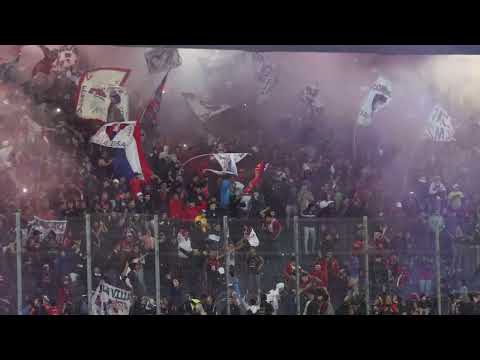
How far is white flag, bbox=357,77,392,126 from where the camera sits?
9.29 meters

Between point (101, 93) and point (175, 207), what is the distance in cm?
152

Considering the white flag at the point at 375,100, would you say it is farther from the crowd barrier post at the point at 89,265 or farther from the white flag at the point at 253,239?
the crowd barrier post at the point at 89,265

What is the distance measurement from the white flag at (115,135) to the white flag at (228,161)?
1.00 meters

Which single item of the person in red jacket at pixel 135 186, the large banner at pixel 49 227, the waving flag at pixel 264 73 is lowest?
the large banner at pixel 49 227

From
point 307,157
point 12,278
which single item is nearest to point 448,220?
point 307,157

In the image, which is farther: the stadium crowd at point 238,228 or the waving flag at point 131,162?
the waving flag at point 131,162

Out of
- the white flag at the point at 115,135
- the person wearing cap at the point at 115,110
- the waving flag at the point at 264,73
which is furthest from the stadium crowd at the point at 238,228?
the waving flag at the point at 264,73

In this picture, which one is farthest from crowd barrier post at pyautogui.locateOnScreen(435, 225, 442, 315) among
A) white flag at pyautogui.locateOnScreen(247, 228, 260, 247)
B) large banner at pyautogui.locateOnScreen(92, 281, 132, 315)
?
large banner at pyautogui.locateOnScreen(92, 281, 132, 315)

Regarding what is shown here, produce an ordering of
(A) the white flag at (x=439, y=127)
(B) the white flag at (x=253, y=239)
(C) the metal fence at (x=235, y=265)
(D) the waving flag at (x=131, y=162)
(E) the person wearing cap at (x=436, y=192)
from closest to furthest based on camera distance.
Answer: (C) the metal fence at (x=235, y=265) → (B) the white flag at (x=253, y=239) → (D) the waving flag at (x=131, y=162) → (E) the person wearing cap at (x=436, y=192) → (A) the white flag at (x=439, y=127)

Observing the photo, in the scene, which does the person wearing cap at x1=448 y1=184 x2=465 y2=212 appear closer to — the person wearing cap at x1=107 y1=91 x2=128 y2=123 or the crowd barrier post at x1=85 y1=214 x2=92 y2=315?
the person wearing cap at x1=107 y1=91 x2=128 y2=123

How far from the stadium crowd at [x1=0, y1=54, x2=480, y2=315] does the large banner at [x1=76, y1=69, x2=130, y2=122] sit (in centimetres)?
22

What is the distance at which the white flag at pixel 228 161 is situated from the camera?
9.12m

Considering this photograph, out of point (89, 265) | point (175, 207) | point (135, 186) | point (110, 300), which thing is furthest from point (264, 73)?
point (110, 300)

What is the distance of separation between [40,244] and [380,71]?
4269 mm
